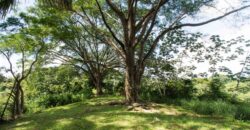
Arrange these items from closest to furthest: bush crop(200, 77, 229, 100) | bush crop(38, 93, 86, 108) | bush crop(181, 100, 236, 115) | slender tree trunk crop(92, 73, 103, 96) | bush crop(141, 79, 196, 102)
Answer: bush crop(181, 100, 236, 115) < bush crop(141, 79, 196, 102) < bush crop(200, 77, 229, 100) < bush crop(38, 93, 86, 108) < slender tree trunk crop(92, 73, 103, 96)

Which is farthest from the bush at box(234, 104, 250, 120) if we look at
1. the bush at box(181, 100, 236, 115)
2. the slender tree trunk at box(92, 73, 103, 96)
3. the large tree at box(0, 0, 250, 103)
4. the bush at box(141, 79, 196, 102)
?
→ the slender tree trunk at box(92, 73, 103, 96)

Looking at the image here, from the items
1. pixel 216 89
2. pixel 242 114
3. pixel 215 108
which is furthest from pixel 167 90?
pixel 242 114

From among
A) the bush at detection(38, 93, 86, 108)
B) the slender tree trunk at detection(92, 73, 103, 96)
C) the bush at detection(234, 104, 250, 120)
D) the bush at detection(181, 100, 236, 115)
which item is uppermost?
the slender tree trunk at detection(92, 73, 103, 96)

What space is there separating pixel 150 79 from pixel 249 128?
11909 millimetres

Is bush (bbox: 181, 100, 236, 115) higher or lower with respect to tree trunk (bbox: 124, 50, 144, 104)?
lower

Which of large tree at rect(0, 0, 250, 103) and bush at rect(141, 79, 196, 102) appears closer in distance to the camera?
large tree at rect(0, 0, 250, 103)

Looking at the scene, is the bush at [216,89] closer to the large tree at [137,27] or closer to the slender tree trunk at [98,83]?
the large tree at [137,27]

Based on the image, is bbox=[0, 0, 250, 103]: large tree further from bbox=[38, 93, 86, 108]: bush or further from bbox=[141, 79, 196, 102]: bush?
bbox=[38, 93, 86, 108]: bush

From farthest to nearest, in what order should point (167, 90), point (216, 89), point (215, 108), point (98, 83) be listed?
1. point (98, 83)
2. point (167, 90)
3. point (216, 89)
4. point (215, 108)

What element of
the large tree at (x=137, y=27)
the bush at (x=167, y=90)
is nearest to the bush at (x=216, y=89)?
the bush at (x=167, y=90)

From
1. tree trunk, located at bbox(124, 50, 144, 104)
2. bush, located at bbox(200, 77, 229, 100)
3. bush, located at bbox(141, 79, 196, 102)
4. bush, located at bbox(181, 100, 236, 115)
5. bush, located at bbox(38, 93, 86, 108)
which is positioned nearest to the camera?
bush, located at bbox(181, 100, 236, 115)

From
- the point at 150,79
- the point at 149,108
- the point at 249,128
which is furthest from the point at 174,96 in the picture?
the point at 249,128

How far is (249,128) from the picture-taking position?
905cm

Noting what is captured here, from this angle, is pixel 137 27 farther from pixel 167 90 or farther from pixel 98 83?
pixel 98 83
